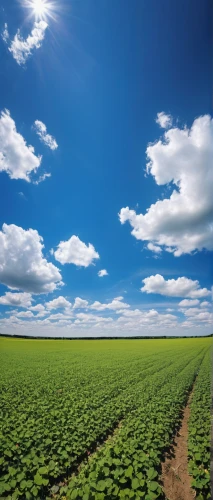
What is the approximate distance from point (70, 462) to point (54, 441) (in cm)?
116

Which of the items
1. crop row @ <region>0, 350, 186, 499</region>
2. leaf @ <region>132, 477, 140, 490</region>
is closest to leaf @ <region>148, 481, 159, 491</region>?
leaf @ <region>132, 477, 140, 490</region>

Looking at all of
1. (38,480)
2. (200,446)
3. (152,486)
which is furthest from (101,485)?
(200,446)

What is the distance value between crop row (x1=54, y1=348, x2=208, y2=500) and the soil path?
31 centimetres

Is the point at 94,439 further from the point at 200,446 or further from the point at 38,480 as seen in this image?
the point at 200,446

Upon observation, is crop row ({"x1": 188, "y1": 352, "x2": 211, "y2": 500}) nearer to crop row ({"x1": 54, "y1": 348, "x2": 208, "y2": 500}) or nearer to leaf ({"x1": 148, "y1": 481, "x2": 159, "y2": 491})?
crop row ({"x1": 54, "y1": 348, "x2": 208, "y2": 500})

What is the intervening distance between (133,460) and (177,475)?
1.60 metres

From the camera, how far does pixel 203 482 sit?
678cm

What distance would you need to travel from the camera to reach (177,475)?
796 centimetres

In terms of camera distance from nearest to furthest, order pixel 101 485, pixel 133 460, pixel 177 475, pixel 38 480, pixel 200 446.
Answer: pixel 101 485 → pixel 38 480 → pixel 133 460 → pixel 177 475 → pixel 200 446

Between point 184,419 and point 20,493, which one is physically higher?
point 20,493

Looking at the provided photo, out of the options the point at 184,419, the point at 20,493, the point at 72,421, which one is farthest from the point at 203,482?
the point at 184,419

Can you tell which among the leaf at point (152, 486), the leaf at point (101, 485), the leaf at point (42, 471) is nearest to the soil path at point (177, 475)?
the leaf at point (152, 486)

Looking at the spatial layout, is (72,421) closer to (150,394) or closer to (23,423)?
(23,423)

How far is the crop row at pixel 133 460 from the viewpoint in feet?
20.0
